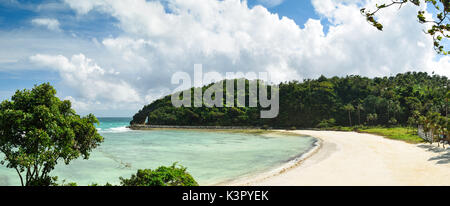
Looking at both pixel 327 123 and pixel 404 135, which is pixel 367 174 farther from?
pixel 327 123

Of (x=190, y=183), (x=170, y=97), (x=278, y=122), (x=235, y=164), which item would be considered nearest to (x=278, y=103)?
Result: (x=278, y=122)

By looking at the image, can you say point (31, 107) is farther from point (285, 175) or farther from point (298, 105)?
point (298, 105)

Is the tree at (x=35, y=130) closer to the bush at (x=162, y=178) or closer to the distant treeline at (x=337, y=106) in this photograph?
the bush at (x=162, y=178)

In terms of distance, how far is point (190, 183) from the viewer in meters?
9.43

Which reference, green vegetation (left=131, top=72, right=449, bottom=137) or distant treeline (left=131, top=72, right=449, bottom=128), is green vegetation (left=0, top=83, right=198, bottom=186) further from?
distant treeline (left=131, top=72, right=449, bottom=128)

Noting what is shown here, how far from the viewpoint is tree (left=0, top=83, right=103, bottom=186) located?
884cm

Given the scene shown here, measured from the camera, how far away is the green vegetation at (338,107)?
76188mm

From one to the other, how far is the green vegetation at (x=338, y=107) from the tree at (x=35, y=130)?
2504 inches

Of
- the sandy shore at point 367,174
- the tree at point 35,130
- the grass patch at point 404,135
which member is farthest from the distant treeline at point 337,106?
the tree at point 35,130

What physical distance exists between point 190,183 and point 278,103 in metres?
100

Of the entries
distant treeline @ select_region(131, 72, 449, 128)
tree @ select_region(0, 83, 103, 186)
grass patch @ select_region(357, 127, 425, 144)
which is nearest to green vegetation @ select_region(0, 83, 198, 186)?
tree @ select_region(0, 83, 103, 186)

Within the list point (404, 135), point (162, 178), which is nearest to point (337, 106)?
point (404, 135)

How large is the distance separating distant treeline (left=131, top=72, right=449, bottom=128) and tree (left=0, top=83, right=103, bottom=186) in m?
77.2
